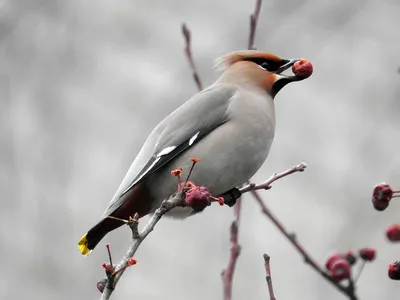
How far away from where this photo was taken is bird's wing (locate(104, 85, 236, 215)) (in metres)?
4.06

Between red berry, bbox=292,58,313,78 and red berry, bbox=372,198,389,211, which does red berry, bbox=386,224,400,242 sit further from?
red berry, bbox=292,58,313,78

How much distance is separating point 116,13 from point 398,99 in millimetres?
3503

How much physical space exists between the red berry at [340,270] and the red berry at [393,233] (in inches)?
8.5

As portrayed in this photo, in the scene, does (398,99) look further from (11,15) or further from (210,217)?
(11,15)

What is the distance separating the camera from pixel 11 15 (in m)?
4.51

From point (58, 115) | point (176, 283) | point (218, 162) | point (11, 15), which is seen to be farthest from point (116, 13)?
point (218, 162)

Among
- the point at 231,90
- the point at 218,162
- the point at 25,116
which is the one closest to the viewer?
the point at 218,162

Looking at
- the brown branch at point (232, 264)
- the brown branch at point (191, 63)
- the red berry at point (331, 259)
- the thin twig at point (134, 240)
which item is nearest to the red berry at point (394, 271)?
the red berry at point (331, 259)

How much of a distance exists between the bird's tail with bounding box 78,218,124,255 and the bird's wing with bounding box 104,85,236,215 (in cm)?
10

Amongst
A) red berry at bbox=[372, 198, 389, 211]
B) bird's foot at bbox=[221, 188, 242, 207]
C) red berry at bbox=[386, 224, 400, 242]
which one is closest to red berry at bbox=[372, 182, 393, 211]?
red berry at bbox=[372, 198, 389, 211]

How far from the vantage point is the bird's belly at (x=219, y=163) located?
4.05 meters

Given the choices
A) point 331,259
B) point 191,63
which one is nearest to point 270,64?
point 191,63

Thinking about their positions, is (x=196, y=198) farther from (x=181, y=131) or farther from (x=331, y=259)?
(x=181, y=131)

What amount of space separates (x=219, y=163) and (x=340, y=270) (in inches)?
78.4
